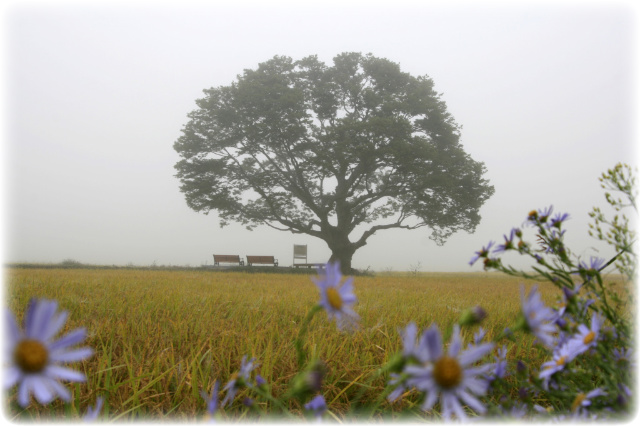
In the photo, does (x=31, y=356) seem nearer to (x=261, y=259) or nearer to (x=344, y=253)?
(x=344, y=253)

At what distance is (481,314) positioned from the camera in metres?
0.69

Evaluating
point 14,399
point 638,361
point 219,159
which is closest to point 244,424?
point 14,399

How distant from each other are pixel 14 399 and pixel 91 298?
2.49m

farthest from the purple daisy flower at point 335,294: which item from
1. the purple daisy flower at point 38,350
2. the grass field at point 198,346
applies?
the grass field at point 198,346

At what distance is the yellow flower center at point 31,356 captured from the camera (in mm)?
553

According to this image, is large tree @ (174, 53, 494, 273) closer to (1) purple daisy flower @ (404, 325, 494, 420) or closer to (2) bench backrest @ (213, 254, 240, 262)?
(2) bench backrest @ (213, 254, 240, 262)

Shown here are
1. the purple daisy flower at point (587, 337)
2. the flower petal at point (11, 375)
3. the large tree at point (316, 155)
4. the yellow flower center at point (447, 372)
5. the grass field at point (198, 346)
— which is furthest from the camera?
the large tree at point (316, 155)

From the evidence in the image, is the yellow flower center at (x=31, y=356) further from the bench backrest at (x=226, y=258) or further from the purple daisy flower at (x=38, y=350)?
the bench backrest at (x=226, y=258)

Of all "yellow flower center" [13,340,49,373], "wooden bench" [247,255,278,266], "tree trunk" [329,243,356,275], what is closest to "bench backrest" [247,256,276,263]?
"wooden bench" [247,255,278,266]

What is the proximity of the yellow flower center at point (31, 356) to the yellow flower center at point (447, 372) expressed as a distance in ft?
1.70

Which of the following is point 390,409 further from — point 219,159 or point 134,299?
point 219,159

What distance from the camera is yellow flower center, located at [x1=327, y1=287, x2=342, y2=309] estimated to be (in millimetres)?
730

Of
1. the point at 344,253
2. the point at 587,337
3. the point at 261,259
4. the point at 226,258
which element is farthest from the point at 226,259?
the point at 587,337

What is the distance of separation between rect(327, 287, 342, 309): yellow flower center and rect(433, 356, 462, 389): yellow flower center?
0.19 metres
